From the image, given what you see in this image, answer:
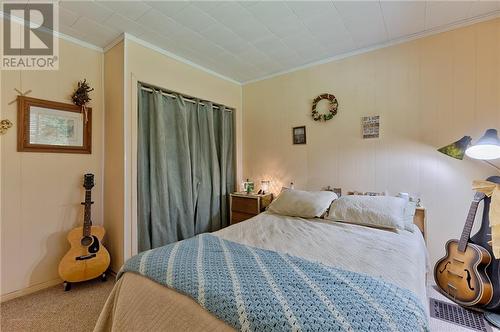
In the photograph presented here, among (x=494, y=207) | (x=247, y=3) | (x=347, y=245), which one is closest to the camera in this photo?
(x=347, y=245)

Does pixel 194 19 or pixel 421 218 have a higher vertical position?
pixel 194 19

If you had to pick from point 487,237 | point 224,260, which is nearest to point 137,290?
point 224,260

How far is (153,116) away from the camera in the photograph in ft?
8.73

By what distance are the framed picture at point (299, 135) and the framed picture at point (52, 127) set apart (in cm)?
247

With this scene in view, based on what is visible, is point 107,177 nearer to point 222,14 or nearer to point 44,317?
point 44,317

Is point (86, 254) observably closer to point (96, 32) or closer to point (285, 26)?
point (96, 32)

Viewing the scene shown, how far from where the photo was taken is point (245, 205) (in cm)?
324

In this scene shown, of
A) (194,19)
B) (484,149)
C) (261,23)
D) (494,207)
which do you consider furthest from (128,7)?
(494,207)

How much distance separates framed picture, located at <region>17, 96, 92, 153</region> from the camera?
6.94 feet

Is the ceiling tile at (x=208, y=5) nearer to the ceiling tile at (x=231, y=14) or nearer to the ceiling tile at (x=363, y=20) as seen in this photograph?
the ceiling tile at (x=231, y=14)

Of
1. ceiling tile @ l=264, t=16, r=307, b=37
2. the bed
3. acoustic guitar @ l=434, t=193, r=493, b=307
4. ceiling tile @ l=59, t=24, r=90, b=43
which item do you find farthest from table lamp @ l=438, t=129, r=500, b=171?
ceiling tile @ l=59, t=24, r=90, b=43

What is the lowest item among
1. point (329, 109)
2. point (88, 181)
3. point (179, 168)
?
point (88, 181)

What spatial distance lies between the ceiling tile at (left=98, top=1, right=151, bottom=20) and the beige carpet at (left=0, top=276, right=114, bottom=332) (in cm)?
255

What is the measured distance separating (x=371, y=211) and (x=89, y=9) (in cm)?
305
